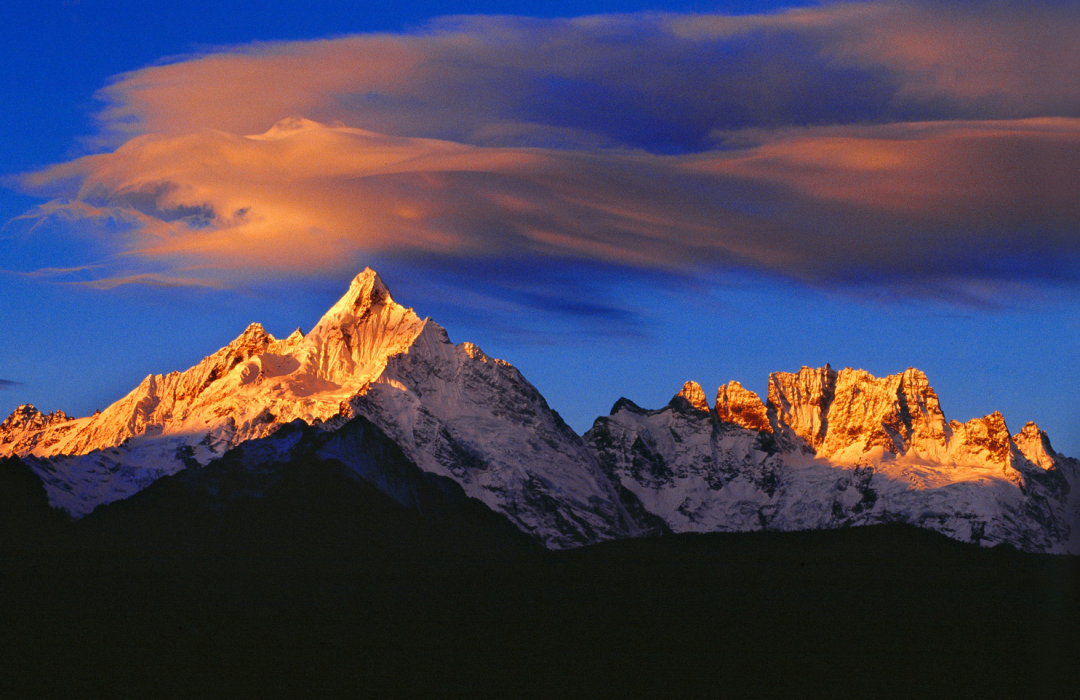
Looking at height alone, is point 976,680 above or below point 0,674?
above

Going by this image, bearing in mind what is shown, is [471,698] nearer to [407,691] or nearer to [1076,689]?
[407,691]

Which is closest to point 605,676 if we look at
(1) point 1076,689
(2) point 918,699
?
(2) point 918,699

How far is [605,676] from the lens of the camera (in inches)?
7126

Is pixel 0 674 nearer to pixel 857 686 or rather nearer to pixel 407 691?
pixel 407 691

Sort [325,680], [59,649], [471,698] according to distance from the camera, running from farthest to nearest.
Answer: [59,649] < [325,680] < [471,698]

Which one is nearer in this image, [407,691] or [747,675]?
[407,691]

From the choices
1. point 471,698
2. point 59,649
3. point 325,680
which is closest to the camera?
point 471,698

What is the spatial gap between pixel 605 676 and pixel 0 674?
244 ft

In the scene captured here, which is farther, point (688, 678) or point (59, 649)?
point (59, 649)

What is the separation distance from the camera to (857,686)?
174 m

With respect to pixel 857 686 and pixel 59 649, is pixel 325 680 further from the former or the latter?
pixel 857 686

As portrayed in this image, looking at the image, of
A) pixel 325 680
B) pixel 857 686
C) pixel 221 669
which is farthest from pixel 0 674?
pixel 857 686

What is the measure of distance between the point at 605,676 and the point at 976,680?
153 ft

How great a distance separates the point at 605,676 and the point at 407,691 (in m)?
28.5
